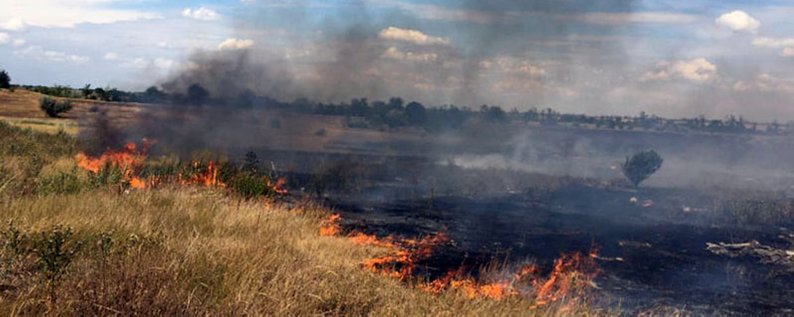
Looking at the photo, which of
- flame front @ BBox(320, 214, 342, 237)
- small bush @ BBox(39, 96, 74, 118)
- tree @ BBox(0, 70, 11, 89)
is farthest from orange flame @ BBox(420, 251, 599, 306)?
tree @ BBox(0, 70, 11, 89)

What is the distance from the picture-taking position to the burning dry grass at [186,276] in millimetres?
4254

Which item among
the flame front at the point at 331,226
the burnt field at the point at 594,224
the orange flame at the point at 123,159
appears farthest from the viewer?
the orange flame at the point at 123,159

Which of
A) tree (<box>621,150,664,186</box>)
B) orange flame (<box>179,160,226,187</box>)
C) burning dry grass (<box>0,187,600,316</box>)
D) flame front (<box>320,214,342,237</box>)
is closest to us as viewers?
burning dry grass (<box>0,187,600,316</box>)

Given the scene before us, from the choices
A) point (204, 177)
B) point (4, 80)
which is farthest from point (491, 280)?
point (4, 80)

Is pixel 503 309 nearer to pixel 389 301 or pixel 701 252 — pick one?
pixel 389 301

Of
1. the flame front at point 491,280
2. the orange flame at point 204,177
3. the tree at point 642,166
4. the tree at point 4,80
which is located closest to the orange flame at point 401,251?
the flame front at point 491,280

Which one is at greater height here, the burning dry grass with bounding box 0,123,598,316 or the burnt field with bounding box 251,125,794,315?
the burning dry grass with bounding box 0,123,598,316

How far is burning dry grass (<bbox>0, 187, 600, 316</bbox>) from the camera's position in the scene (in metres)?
4.25

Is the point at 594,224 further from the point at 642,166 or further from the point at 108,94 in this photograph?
the point at 108,94

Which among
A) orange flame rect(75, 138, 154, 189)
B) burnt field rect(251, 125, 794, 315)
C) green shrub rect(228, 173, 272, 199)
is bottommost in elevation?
burnt field rect(251, 125, 794, 315)

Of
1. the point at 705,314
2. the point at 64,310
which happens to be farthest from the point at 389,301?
the point at 705,314

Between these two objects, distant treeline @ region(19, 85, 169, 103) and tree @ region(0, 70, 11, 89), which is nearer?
distant treeline @ region(19, 85, 169, 103)

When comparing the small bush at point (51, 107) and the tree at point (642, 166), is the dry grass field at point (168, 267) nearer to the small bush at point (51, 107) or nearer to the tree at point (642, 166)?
the tree at point (642, 166)

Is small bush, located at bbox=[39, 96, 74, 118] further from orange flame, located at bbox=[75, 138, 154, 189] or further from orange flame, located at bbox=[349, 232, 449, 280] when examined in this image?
orange flame, located at bbox=[349, 232, 449, 280]
